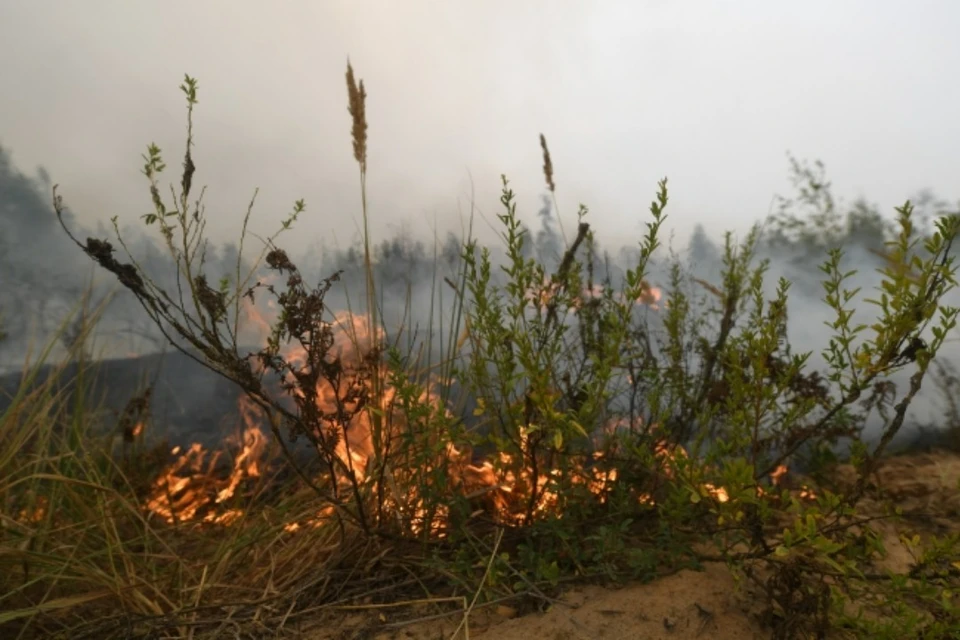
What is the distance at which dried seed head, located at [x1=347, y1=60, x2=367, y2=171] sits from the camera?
236 cm

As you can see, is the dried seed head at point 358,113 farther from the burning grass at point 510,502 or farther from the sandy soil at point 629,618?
the sandy soil at point 629,618

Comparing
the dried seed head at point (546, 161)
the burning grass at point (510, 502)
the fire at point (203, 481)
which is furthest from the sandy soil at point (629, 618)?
the dried seed head at point (546, 161)

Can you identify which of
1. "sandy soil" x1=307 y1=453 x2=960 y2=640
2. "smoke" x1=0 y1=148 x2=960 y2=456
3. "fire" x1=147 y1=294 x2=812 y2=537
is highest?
"smoke" x1=0 y1=148 x2=960 y2=456

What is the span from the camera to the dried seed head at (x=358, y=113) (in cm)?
236

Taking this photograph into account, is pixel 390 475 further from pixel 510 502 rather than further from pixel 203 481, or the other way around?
pixel 203 481

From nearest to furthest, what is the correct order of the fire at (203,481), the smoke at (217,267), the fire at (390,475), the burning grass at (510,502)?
the burning grass at (510,502), the fire at (390,475), the fire at (203,481), the smoke at (217,267)

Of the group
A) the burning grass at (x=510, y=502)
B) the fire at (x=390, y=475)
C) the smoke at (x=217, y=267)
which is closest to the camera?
the burning grass at (x=510, y=502)

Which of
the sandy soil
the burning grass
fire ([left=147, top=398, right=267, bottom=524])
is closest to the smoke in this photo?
fire ([left=147, top=398, right=267, bottom=524])

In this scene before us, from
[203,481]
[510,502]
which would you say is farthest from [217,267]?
[510,502]

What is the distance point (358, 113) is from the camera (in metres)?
2.36

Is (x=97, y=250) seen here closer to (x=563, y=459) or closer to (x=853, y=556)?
(x=563, y=459)

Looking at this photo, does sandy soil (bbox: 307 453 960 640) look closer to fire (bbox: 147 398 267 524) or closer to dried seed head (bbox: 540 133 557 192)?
fire (bbox: 147 398 267 524)

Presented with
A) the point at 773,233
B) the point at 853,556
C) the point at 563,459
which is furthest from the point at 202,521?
the point at 773,233

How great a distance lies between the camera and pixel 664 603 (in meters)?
1.47
